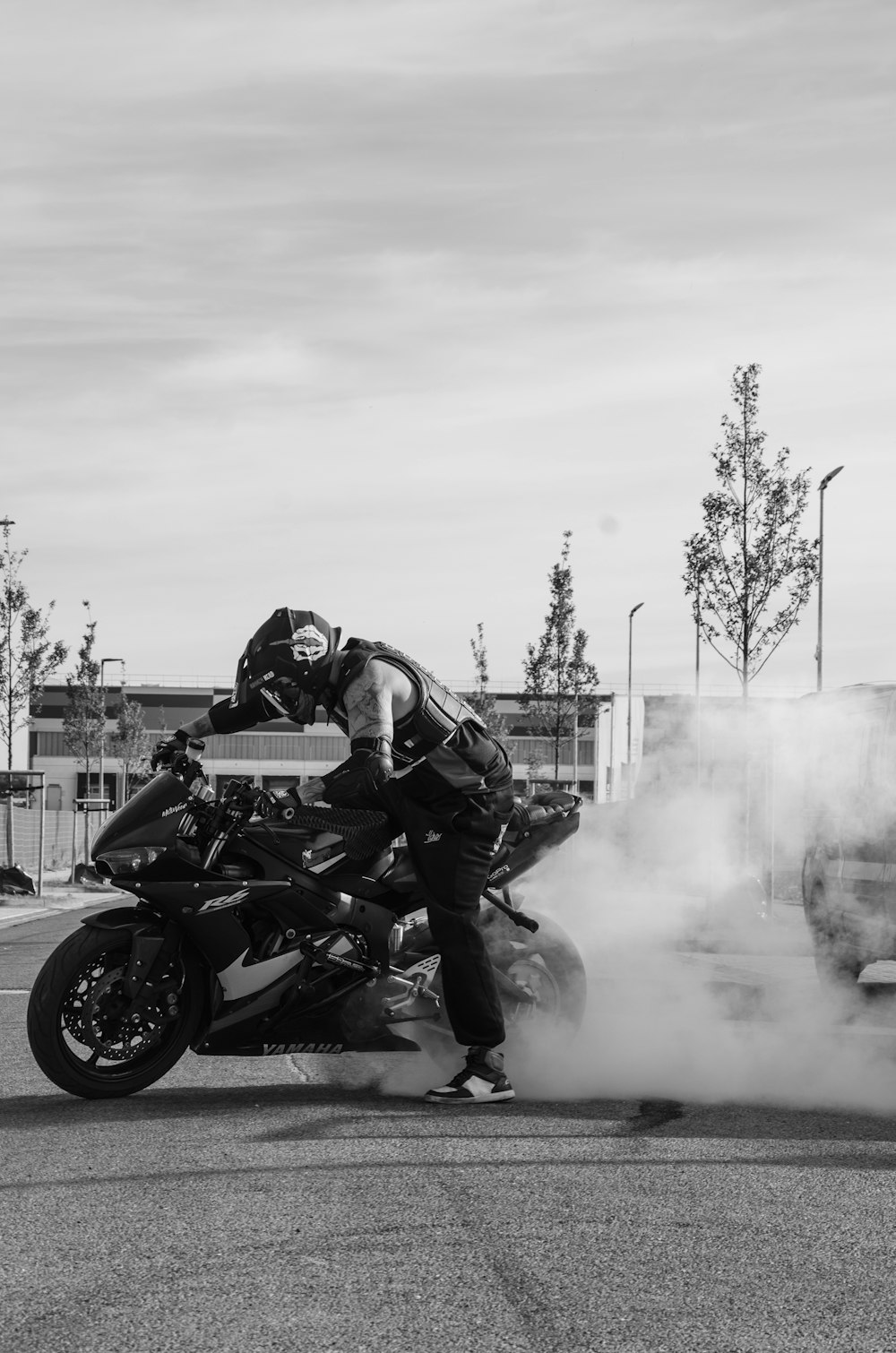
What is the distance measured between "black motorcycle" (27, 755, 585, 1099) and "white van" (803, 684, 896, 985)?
3.89 metres

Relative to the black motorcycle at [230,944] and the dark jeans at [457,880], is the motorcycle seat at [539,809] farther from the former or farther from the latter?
the black motorcycle at [230,944]

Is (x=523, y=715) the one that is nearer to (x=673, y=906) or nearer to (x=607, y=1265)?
(x=673, y=906)

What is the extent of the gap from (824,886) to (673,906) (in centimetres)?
139

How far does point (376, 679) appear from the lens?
5.60m

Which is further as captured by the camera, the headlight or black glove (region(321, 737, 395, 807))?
the headlight

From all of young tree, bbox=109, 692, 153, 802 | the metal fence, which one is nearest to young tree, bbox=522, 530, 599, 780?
the metal fence

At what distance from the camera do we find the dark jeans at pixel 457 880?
5.79 m

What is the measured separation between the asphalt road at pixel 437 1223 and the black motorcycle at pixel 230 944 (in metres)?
0.23

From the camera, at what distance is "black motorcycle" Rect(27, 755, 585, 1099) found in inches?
220

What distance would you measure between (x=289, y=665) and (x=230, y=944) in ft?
3.52

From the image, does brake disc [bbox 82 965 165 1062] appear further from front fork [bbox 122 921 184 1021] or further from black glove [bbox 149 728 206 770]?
black glove [bbox 149 728 206 770]

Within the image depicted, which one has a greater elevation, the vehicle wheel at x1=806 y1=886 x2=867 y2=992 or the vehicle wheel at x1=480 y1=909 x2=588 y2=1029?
the vehicle wheel at x1=480 y1=909 x2=588 y2=1029

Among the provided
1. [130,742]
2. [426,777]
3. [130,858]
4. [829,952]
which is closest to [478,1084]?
[426,777]

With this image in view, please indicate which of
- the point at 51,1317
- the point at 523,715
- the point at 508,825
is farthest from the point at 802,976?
the point at 523,715
